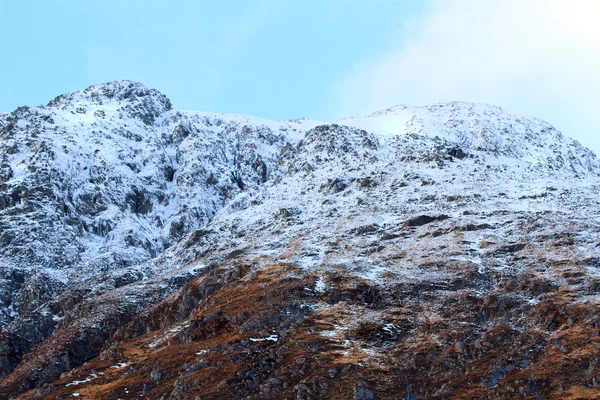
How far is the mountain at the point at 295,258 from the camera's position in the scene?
2138 inches

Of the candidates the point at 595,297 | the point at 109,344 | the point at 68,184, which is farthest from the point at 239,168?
the point at 595,297

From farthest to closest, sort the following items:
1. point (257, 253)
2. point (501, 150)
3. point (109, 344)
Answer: point (501, 150) < point (257, 253) < point (109, 344)

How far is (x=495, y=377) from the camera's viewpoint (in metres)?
48.7

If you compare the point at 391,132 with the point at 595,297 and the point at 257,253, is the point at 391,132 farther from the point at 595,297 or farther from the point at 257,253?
the point at 595,297

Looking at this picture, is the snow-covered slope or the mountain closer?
the mountain

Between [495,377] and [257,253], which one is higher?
[257,253]

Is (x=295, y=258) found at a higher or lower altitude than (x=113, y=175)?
lower

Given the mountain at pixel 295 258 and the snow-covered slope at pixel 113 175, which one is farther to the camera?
the snow-covered slope at pixel 113 175

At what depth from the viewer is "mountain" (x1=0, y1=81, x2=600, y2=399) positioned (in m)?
54.3

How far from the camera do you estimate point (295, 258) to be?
8931 cm

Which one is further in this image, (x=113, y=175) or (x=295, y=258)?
(x=113, y=175)

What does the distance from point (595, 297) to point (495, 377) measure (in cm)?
1916

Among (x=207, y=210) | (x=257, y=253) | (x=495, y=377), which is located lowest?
(x=495, y=377)

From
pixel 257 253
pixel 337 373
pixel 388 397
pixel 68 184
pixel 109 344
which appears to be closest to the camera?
pixel 388 397
